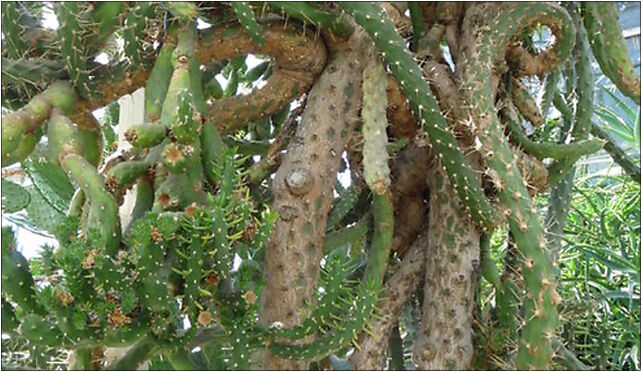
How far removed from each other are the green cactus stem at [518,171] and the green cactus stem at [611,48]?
0.09 meters

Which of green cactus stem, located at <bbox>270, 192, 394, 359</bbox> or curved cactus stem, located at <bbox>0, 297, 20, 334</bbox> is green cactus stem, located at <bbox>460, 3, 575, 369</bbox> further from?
curved cactus stem, located at <bbox>0, 297, 20, 334</bbox>

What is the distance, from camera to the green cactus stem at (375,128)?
1.33 meters

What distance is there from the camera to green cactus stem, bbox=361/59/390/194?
4.36 feet

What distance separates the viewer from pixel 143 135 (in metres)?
1.11

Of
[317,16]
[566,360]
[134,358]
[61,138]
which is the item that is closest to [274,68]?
[317,16]

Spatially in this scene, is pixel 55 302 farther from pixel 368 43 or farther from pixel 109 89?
pixel 368 43

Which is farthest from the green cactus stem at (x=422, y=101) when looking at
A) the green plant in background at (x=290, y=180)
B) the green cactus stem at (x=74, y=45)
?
the green cactus stem at (x=74, y=45)

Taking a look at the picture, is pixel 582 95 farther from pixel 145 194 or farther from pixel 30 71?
pixel 30 71

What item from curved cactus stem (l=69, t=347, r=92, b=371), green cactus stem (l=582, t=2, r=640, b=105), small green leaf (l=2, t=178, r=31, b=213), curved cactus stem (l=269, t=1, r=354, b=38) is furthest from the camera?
green cactus stem (l=582, t=2, r=640, b=105)

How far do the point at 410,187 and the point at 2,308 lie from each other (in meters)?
0.89

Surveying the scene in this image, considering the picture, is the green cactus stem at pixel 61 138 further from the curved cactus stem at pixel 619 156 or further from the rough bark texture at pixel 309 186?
the curved cactus stem at pixel 619 156

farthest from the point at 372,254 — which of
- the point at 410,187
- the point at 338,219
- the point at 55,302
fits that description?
the point at 55,302

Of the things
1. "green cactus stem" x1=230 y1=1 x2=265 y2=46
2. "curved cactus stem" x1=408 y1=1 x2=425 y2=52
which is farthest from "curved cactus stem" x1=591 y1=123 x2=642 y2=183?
"green cactus stem" x1=230 y1=1 x2=265 y2=46

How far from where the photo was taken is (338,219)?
160 cm
